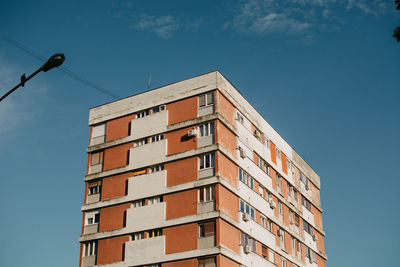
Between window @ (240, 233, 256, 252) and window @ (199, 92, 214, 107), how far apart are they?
9.94 meters

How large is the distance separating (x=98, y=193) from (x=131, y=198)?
3764mm

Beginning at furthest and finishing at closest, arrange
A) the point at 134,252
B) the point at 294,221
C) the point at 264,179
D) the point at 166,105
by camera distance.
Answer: the point at 294,221
the point at 264,179
the point at 166,105
the point at 134,252

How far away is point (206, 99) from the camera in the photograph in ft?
135

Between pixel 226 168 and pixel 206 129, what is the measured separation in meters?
3.25

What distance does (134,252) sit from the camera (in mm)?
38469

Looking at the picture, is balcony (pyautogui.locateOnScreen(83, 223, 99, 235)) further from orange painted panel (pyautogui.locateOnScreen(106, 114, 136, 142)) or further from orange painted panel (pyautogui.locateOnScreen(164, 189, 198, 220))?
orange painted panel (pyautogui.locateOnScreen(106, 114, 136, 142))

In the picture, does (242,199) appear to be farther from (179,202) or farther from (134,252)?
(134,252)

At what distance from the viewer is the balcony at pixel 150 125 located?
41906 millimetres

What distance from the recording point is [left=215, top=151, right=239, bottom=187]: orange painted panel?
38.3m

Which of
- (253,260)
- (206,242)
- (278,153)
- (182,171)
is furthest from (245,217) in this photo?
(278,153)

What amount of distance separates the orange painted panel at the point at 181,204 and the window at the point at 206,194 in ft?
1.34

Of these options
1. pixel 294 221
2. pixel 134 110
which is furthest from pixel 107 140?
pixel 294 221

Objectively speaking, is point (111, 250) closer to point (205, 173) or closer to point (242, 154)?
point (205, 173)

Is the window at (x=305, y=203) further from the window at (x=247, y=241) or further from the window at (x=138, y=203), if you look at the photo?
the window at (x=138, y=203)
